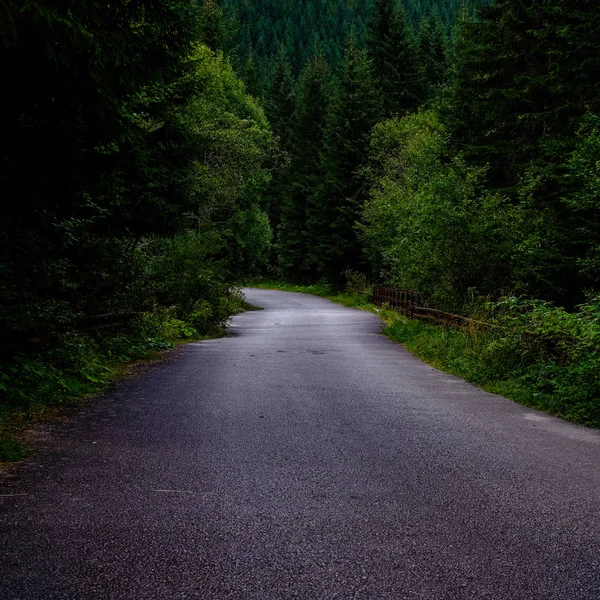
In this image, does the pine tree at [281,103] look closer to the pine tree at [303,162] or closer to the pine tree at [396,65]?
the pine tree at [303,162]

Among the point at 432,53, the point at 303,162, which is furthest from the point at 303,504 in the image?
the point at 432,53

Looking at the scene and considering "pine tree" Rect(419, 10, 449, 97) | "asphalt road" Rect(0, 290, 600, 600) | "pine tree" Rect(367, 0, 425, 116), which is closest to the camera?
"asphalt road" Rect(0, 290, 600, 600)

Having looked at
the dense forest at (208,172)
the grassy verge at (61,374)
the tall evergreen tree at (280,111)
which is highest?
the tall evergreen tree at (280,111)

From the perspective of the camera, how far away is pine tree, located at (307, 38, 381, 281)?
1773 inches

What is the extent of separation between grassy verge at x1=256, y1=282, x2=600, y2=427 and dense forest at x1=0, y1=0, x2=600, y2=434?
0.40 metres

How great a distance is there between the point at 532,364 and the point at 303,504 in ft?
24.3

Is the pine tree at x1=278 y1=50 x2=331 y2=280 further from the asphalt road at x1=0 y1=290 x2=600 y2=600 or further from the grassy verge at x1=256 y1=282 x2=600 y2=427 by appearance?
the asphalt road at x1=0 y1=290 x2=600 y2=600

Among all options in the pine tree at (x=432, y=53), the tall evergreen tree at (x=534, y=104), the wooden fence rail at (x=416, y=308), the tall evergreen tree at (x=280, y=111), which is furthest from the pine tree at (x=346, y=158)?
the tall evergreen tree at (x=280, y=111)

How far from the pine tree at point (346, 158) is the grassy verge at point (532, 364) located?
31.7 meters

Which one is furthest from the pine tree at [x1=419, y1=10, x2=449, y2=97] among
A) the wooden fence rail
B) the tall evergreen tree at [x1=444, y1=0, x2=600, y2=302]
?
the tall evergreen tree at [x1=444, y1=0, x2=600, y2=302]

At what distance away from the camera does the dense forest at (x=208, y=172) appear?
6.05m

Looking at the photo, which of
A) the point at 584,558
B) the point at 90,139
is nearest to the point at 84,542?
the point at 584,558

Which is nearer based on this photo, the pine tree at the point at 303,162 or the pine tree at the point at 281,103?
the pine tree at the point at 303,162

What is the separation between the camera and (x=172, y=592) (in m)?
3.14
